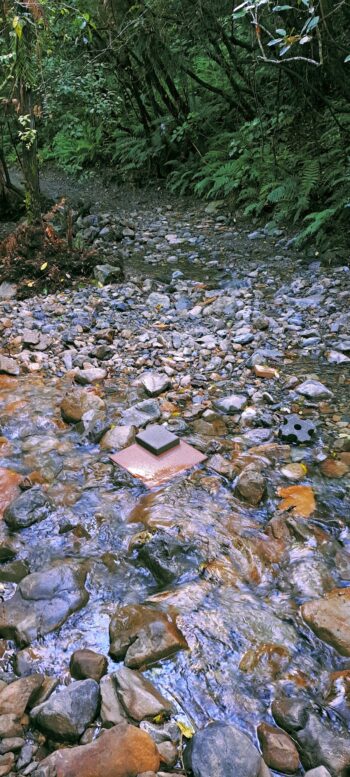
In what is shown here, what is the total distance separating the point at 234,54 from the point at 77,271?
15.5 feet

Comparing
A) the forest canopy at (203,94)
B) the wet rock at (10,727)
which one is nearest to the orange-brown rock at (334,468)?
the wet rock at (10,727)

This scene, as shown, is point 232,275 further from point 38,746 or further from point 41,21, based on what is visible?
point 38,746

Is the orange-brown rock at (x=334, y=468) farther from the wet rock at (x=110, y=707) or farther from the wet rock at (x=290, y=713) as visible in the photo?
the wet rock at (x=110, y=707)

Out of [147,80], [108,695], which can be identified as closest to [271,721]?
→ [108,695]

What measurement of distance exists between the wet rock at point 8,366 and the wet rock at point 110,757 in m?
3.06

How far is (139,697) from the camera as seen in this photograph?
73.7 inches

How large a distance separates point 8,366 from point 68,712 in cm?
301

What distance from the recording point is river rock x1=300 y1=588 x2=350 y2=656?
83.3 inches

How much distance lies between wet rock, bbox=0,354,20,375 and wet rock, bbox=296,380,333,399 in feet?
7.37

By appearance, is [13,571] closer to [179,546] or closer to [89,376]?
[179,546]

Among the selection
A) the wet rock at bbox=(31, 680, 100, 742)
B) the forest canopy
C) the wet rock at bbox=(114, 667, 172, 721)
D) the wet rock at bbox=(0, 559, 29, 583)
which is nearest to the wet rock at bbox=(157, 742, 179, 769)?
the wet rock at bbox=(114, 667, 172, 721)

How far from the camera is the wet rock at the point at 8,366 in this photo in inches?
169

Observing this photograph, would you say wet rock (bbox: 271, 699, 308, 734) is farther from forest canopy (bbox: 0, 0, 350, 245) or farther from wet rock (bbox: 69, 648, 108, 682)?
forest canopy (bbox: 0, 0, 350, 245)

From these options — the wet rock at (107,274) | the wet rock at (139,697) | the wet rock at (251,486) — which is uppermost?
the wet rock at (107,274)
